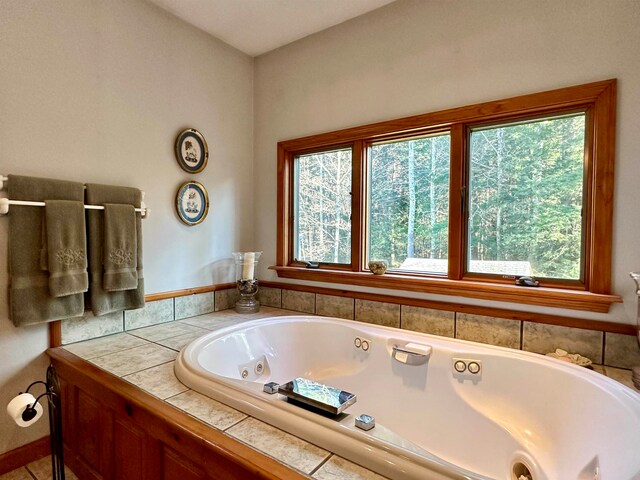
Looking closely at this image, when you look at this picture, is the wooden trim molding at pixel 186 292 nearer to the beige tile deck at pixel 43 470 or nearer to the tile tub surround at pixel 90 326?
the tile tub surround at pixel 90 326

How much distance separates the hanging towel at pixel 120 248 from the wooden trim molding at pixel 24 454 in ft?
2.54

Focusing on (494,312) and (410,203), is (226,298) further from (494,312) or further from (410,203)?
(494,312)

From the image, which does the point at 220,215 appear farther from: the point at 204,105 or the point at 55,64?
the point at 55,64

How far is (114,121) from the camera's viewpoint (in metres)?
1.84

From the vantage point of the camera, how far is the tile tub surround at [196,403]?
823 millimetres

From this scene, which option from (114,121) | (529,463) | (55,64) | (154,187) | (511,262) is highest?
Result: (55,64)

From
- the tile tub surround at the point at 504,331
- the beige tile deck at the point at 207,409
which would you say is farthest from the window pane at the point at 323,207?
the beige tile deck at the point at 207,409

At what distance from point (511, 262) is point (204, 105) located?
2.16 metres

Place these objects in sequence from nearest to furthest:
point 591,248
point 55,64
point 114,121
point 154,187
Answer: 1. point 591,248
2. point 55,64
3. point 114,121
4. point 154,187

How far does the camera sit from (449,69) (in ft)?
5.89

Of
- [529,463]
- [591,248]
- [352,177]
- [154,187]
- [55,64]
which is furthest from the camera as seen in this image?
[352,177]

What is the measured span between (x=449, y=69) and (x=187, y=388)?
197cm

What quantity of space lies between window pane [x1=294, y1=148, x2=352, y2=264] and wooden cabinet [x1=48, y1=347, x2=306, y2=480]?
1.48 m

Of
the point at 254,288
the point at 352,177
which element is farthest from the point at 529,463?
the point at 254,288
